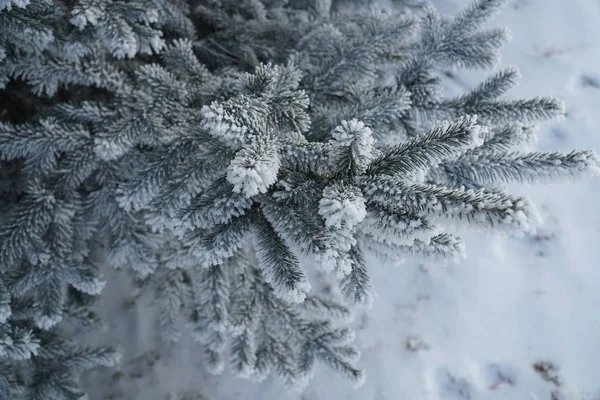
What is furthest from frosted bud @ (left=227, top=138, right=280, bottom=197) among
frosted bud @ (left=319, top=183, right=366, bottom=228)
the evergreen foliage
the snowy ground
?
the snowy ground

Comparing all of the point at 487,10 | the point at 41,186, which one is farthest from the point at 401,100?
the point at 41,186

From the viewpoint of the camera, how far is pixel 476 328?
108 inches

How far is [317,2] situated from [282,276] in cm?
185

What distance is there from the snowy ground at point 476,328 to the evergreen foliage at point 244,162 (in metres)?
0.48

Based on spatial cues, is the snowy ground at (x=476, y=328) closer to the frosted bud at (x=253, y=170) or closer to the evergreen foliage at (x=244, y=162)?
the evergreen foliage at (x=244, y=162)

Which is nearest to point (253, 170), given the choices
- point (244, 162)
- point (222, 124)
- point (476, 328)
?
point (244, 162)

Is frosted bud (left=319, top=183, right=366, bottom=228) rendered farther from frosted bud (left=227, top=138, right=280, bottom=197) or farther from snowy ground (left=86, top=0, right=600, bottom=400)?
snowy ground (left=86, top=0, right=600, bottom=400)

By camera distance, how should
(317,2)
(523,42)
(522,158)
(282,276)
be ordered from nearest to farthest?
(282,276) → (522,158) → (317,2) → (523,42)

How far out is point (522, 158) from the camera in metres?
1.19

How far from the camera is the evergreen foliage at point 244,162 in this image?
1013mm

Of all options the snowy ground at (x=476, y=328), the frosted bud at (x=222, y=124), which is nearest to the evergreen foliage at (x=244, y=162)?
the frosted bud at (x=222, y=124)

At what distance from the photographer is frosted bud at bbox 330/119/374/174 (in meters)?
0.95

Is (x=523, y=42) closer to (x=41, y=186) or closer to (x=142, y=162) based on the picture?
(x=142, y=162)

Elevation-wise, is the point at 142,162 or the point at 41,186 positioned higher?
the point at 142,162
